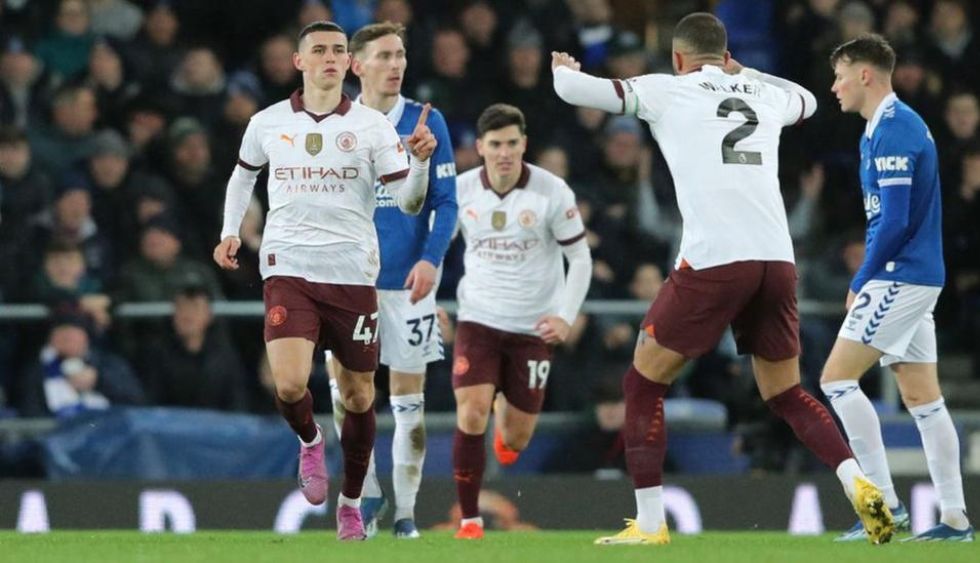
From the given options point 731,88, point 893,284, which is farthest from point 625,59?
point 731,88

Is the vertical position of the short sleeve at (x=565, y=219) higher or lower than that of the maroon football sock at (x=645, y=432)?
higher

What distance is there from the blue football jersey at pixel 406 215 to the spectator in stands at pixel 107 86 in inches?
182

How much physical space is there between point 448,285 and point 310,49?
5.14 metres

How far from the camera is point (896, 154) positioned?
9.58 meters

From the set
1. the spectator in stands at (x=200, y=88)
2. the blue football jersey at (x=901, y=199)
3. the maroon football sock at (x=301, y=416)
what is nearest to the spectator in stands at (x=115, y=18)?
the spectator in stands at (x=200, y=88)

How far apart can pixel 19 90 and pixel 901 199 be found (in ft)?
24.8

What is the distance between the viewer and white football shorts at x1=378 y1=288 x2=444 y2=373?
1083 cm

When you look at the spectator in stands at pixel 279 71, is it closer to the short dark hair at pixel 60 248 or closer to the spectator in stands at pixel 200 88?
the spectator in stands at pixel 200 88

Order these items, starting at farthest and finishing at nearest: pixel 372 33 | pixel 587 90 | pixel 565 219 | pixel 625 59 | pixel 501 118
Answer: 1. pixel 625 59
2. pixel 565 219
3. pixel 501 118
4. pixel 372 33
5. pixel 587 90

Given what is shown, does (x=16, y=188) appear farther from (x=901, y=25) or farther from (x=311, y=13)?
(x=901, y=25)

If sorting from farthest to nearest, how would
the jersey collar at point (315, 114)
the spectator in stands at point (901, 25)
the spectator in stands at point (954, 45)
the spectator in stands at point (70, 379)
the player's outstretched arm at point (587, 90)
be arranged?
the spectator in stands at point (954, 45)
the spectator in stands at point (901, 25)
the spectator in stands at point (70, 379)
the jersey collar at point (315, 114)
the player's outstretched arm at point (587, 90)

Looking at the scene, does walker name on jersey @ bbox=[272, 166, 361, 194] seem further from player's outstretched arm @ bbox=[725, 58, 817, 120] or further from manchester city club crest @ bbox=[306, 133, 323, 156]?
player's outstretched arm @ bbox=[725, 58, 817, 120]

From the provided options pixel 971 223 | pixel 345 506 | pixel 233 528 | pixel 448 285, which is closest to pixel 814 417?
pixel 345 506

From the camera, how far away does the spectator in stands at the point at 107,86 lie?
590 inches
